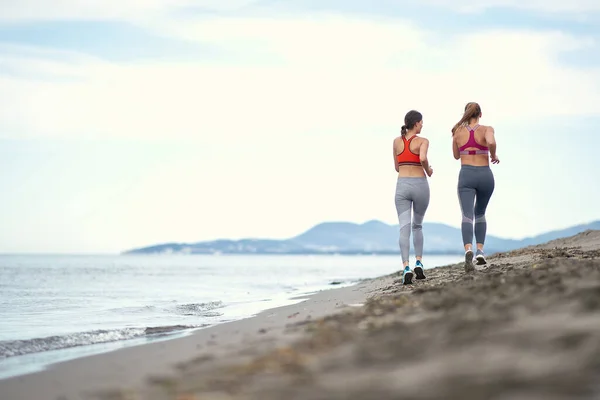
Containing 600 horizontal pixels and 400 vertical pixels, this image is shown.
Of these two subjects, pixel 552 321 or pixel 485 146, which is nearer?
pixel 552 321

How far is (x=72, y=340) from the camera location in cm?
751

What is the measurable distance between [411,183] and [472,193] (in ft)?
3.04

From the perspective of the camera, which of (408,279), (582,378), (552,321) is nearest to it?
(582,378)

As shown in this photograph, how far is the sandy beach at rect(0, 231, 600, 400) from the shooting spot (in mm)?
3051

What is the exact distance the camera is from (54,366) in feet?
18.2

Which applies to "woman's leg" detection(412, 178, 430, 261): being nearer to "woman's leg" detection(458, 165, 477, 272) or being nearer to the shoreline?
"woman's leg" detection(458, 165, 477, 272)

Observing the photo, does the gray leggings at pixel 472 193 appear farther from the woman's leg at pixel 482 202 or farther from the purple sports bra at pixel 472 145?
the purple sports bra at pixel 472 145

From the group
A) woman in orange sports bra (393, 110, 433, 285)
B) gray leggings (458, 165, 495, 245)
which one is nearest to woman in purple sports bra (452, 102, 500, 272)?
gray leggings (458, 165, 495, 245)

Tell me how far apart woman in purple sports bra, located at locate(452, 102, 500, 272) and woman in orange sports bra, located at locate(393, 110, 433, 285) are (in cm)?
53

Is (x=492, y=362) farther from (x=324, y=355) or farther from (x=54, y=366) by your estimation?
(x=54, y=366)

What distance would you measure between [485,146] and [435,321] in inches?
212

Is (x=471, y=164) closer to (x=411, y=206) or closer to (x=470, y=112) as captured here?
(x=470, y=112)

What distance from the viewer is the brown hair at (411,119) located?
9430mm

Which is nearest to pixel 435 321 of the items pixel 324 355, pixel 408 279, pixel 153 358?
pixel 324 355
